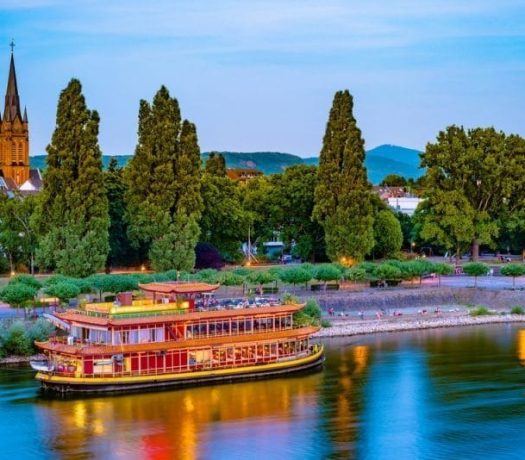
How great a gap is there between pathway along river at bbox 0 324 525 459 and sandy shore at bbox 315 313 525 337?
28.6 ft

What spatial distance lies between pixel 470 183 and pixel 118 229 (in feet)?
94.6

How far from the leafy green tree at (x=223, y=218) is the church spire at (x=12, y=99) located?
47573mm

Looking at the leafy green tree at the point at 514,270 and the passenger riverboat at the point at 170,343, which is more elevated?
the leafy green tree at the point at 514,270

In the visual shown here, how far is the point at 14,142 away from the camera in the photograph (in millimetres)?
132125

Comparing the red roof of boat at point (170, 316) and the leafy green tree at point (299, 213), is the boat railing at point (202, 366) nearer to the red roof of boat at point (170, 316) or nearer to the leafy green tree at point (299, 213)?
the red roof of boat at point (170, 316)

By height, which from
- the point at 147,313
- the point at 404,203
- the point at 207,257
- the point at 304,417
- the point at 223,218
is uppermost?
the point at 404,203

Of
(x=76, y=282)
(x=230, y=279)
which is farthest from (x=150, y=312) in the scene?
(x=230, y=279)

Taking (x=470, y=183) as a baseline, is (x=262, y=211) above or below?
below

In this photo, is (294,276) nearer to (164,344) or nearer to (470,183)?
(164,344)

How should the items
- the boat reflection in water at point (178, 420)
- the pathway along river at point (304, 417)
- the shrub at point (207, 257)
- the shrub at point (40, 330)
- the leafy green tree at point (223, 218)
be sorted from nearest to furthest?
the pathway along river at point (304, 417), the boat reflection in water at point (178, 420), the shrub at point (40, 330), the shrub at point (207, 257), the leafy green tree at point (223, 218)

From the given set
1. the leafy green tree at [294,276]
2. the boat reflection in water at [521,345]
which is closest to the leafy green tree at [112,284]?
→ the leafy green tree at [294,276]

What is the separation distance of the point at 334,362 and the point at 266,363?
14.7ft

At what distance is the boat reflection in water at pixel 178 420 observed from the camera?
34875mm

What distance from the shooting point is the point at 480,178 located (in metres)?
84.8
